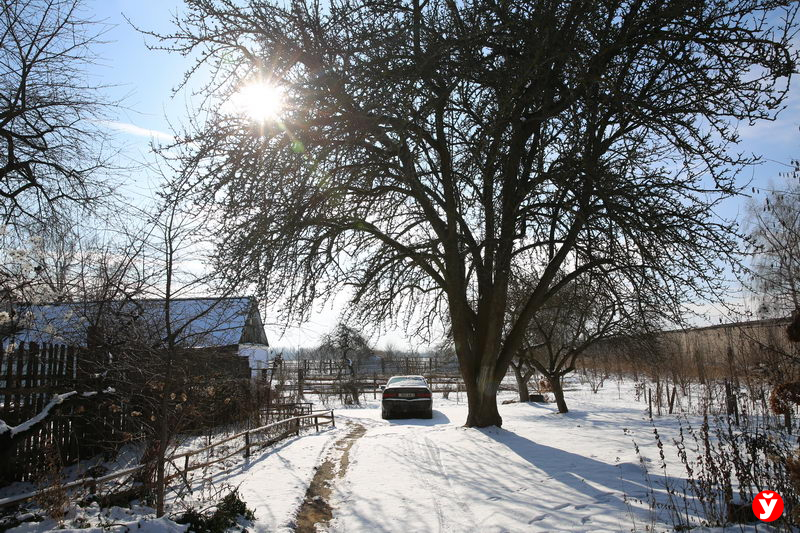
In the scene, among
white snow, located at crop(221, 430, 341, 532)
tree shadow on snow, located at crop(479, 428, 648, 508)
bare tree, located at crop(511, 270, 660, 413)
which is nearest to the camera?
white snow, located at crop(221, 430, 341, 532)

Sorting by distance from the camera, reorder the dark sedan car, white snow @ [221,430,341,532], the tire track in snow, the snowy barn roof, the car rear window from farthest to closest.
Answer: the car rear window
the dark sedan car
the snowy barn roof
white snow @ [221,430,341,532]
the tire track in snow

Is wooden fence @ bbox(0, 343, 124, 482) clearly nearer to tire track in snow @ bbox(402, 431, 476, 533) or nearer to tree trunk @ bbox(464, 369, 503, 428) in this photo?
tire track in snow @ bbox(402, 431, 476, 533)

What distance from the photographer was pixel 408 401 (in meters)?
17.7

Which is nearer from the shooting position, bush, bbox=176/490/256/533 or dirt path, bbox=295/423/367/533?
bush, bbox=176/490/256/533

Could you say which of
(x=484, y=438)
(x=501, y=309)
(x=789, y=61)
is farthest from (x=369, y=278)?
(x=789, y=61)

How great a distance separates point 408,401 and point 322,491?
10566 mm

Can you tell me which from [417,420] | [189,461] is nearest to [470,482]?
[189,461]

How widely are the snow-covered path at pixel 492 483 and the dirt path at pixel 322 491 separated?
0.17 meters

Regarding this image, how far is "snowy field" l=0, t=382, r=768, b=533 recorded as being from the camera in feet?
17.5

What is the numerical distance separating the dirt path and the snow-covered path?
171 mm

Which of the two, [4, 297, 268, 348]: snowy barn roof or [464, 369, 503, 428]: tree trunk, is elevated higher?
[4, 297, 268, 348]: snowy barn roof

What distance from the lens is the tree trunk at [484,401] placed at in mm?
11916

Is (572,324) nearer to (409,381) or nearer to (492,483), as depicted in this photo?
(409,381)

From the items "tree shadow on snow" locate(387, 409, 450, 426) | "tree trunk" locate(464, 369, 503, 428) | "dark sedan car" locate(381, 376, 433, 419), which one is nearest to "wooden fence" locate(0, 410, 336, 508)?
"dark sedan car" locate(381, 376, 433, 419)
